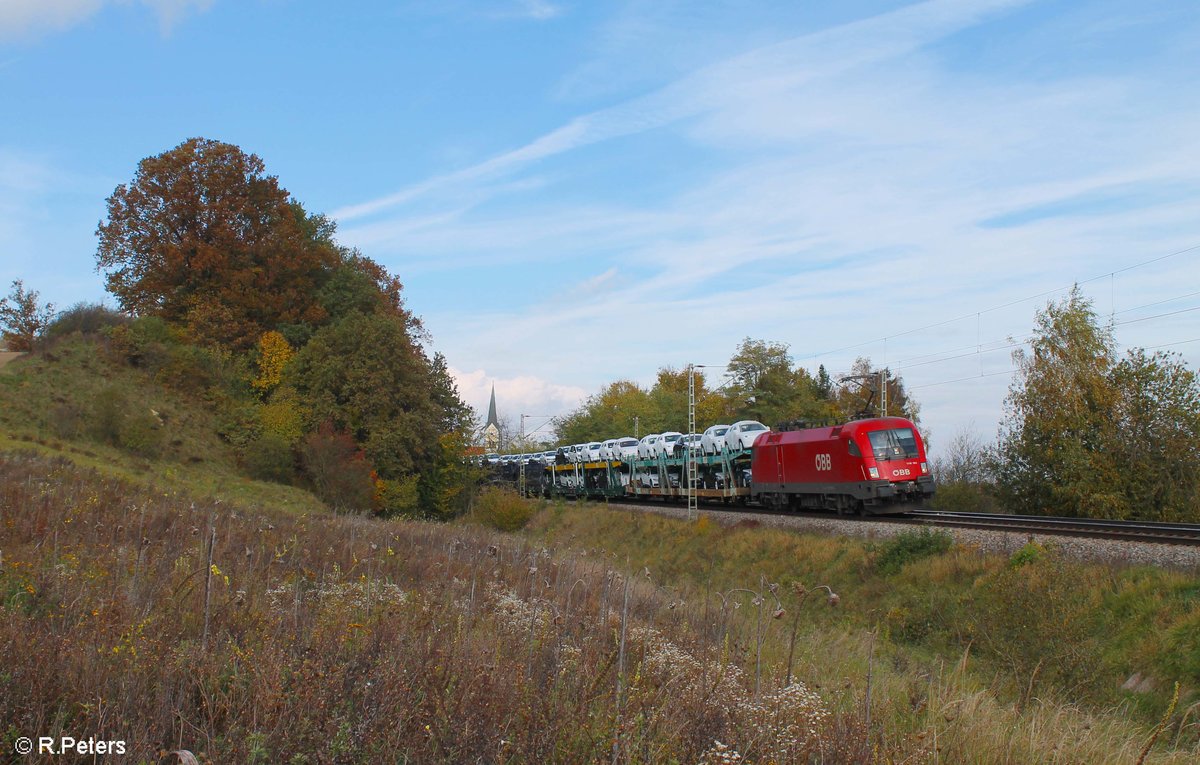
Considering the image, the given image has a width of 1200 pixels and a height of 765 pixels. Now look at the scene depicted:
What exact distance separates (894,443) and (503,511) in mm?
21972

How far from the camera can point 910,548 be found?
2155 cm

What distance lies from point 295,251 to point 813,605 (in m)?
43.6

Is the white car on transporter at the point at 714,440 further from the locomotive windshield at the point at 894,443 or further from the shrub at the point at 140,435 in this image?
the shrub at the point at 140,435

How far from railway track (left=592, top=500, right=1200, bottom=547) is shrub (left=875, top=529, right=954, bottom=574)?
5.85ft

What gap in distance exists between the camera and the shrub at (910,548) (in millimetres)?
21141

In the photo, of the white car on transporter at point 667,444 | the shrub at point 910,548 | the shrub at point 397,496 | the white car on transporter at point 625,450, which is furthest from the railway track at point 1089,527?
the shrub at point 397,496

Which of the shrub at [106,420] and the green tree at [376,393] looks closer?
the shrub at [106,420]

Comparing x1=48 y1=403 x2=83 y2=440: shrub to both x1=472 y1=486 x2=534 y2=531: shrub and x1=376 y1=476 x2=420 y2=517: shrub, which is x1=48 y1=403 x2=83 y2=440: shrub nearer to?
x1=376 y1=476 x2=420 y2=517: shrub

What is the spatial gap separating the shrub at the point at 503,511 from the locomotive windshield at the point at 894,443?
69.8 feet

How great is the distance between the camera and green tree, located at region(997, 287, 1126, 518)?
35.8 metres

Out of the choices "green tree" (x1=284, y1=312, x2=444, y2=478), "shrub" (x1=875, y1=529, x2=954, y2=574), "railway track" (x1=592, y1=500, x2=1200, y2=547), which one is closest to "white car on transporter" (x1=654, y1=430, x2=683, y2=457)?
"railway track" (x1=592, y1=500, x2=1200, y2=547)

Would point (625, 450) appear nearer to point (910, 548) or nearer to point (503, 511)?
point (503, 511)


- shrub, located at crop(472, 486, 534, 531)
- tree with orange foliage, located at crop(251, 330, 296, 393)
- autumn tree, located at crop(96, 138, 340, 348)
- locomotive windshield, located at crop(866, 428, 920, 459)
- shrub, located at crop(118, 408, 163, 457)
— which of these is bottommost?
shrub, located at crop(472, 486, 534, 531)

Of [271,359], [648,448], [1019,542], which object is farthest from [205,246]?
[1019,542]
